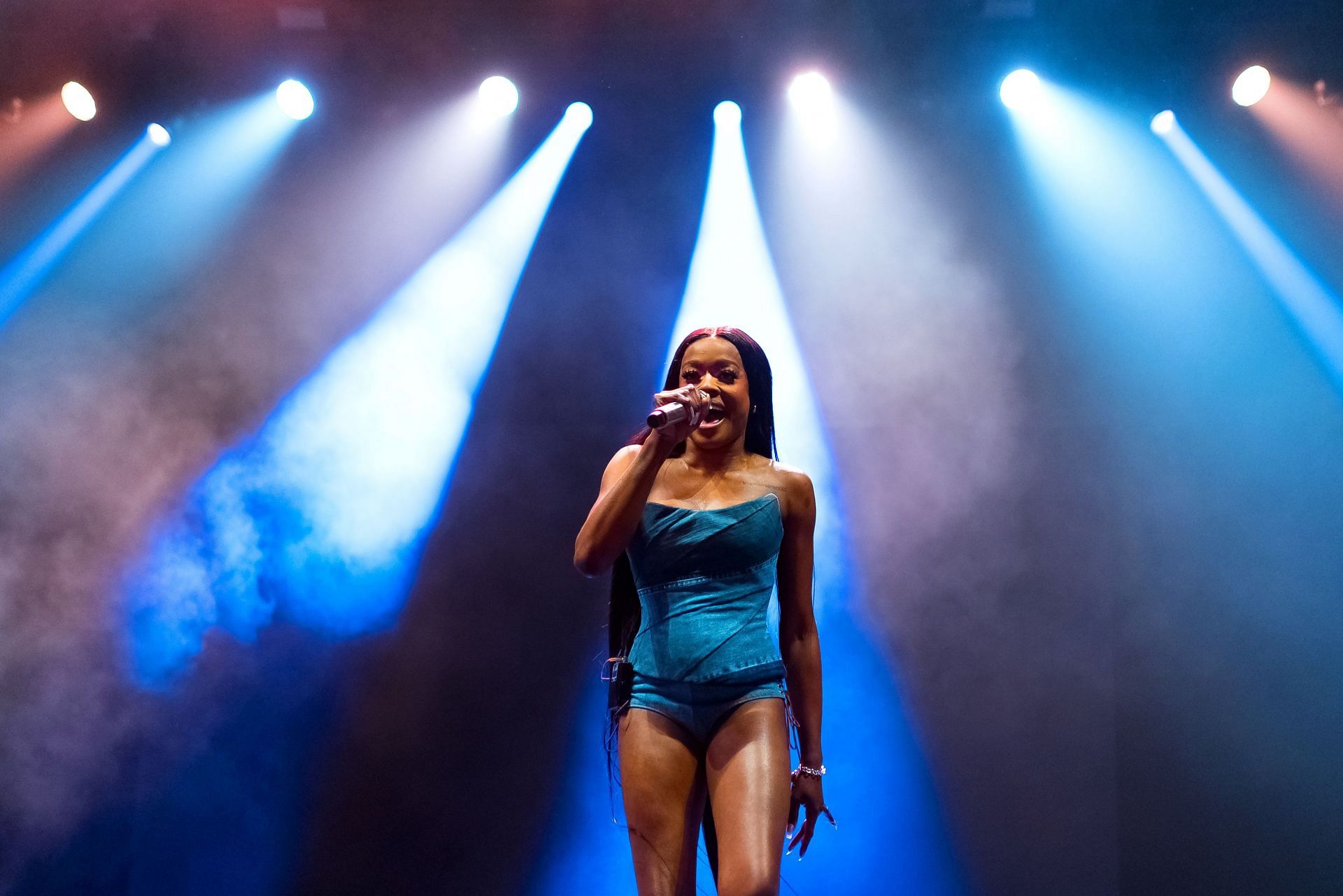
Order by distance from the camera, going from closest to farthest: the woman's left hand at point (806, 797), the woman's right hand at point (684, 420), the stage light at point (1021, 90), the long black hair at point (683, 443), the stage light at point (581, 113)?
1. the woman's right hand at point (684, 420)
2. the woman's left hand at point (806, 797)
3. the long black hair at point (683, 443)
4. the stage light at point (1021, 90)
5. the stage light at point (581, 113)

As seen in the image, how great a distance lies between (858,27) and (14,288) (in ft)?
13.9

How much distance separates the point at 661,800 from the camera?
7.01ft

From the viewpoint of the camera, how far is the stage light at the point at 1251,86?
421 centimetres

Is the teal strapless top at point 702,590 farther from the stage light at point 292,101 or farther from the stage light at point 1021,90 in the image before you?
the stage light at point 292,101

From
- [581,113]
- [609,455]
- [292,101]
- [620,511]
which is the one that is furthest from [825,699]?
[292,101]

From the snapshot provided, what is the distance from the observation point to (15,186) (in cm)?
453

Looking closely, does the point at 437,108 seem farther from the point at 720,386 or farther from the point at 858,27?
the point at 720,386

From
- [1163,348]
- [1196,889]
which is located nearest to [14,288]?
[1163,348]

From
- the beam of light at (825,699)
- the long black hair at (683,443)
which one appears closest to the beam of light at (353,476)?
the beam of light at (825,699)

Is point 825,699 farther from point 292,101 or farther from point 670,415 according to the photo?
point 292,101

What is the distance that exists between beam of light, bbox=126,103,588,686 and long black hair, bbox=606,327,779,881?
1903 mm

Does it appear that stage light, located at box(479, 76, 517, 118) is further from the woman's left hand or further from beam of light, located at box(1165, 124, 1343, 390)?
the woman's left hand

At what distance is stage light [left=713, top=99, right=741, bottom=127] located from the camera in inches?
174

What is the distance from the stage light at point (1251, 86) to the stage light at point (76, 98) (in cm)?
543
